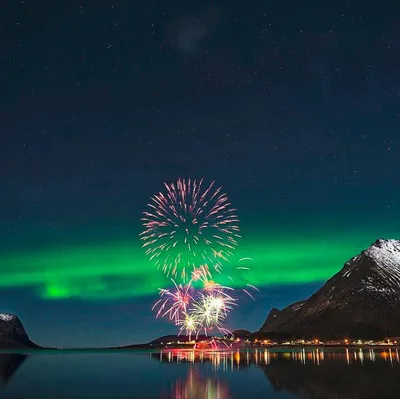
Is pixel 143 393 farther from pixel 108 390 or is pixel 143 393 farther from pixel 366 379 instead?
pixel 366 379

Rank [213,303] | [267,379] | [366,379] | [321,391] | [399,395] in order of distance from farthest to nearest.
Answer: [213,303] → [267,379] → [366,379] → [321,391] → [399,395]

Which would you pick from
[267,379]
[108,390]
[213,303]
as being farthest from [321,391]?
[213,303]

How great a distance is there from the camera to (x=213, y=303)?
10106 centimetres

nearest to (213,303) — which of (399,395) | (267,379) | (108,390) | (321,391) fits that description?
(267,379)

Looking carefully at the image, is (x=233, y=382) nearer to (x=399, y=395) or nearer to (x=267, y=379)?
(x=267, y=379)

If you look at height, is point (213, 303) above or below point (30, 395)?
above

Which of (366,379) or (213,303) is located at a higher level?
(213,303)

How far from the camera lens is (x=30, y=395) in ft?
219

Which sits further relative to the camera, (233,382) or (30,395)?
(233,382)

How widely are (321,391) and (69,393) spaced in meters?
37.0

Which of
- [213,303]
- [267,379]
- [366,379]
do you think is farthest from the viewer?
[213,303]

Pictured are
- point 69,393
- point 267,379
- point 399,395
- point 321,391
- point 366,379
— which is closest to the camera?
point 399,395

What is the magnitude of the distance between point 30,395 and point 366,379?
175ft

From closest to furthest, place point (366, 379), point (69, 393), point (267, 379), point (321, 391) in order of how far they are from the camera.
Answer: point (321, 391)
point (69, 393)
point (366, 379)
point (267, 379)
